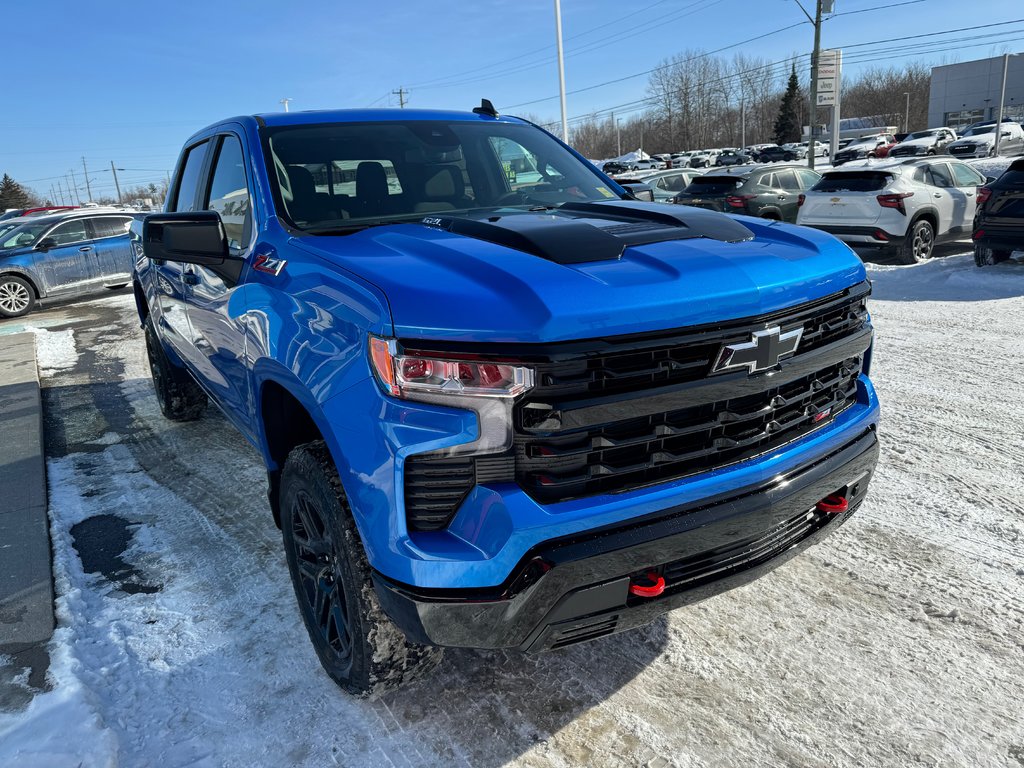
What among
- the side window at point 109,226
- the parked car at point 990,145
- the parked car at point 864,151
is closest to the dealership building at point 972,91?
the parked car at point 864,151

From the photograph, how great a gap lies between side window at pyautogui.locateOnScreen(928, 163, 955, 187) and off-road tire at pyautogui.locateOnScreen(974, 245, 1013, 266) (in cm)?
232

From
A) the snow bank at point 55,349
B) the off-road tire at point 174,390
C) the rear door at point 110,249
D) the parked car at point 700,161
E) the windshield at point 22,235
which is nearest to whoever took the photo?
the off-road tire at point 174,390

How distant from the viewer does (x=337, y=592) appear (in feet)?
7.72

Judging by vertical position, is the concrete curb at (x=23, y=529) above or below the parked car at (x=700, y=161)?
below

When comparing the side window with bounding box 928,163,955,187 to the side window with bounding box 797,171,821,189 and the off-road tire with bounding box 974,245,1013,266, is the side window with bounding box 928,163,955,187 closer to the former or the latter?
the off-road tire with bounding box 974,245,1013,266

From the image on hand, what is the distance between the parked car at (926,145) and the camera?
35688mm

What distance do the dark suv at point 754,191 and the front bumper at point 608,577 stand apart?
12644 mm

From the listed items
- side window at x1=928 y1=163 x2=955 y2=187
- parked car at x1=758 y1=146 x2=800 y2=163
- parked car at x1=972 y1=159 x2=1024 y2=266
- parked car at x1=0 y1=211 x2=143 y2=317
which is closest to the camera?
parked car at x1=972 y1=159 x2=1024 y2=266

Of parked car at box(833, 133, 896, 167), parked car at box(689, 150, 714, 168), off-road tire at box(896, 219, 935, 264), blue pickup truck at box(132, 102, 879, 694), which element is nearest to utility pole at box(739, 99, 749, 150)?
parked car at box(689, 150, 714, 168)

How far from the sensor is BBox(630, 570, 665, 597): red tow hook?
6.50 feet

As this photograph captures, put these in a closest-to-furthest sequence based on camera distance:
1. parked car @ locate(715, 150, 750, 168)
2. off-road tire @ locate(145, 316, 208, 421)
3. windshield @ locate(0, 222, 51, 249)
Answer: off-road tire @ locate(145, 316, 208, 421) < windshield @ locate(0, 222, 51, 249) < parked car @ locate(715, 150, 750, 168)

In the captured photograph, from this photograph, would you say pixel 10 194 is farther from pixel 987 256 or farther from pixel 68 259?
pixel 987 256

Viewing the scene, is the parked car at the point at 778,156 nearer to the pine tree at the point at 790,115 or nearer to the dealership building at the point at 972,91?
the pine tree at the point at 790,115

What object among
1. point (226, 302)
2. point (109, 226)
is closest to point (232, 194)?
point (226, 302)
